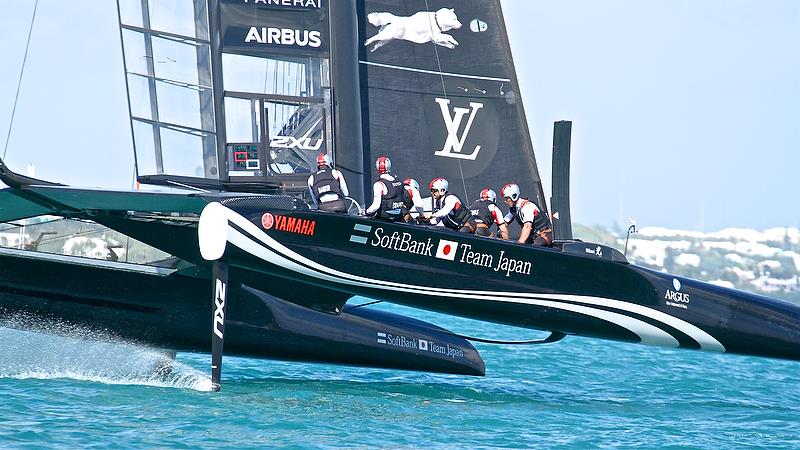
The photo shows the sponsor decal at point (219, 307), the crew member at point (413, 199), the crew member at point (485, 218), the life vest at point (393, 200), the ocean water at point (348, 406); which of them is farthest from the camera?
the crew member at point (485, 218)

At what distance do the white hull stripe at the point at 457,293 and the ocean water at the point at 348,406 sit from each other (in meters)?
0.66

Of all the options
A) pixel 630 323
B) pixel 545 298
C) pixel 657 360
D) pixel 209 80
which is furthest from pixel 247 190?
pixel 657 360

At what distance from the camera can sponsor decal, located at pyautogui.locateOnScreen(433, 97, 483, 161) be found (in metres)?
10.9

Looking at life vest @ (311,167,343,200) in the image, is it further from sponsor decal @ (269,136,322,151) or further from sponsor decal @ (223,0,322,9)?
sponsor decal @ (223,0,322,9)

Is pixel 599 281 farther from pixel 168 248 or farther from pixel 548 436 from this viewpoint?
pixel 168 248

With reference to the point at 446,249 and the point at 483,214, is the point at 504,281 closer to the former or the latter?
the point at 446,249

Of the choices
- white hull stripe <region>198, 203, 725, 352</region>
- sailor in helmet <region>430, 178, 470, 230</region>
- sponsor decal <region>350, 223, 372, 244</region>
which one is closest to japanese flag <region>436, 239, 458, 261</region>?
white hull stripe <region>198, 203, 725, 352</region>

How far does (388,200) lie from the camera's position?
9.05 meters

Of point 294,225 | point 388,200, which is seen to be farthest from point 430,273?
point 294,225

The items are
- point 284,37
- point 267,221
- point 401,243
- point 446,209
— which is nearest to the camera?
point 267,221

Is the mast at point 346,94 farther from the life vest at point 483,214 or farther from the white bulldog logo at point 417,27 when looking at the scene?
the life vest at point 483,214

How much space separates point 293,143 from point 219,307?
6.89ft

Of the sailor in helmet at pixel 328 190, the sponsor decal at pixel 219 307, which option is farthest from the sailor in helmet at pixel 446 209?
the sponsor decal at pixel 219 307

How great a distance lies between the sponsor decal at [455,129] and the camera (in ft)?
35.8
